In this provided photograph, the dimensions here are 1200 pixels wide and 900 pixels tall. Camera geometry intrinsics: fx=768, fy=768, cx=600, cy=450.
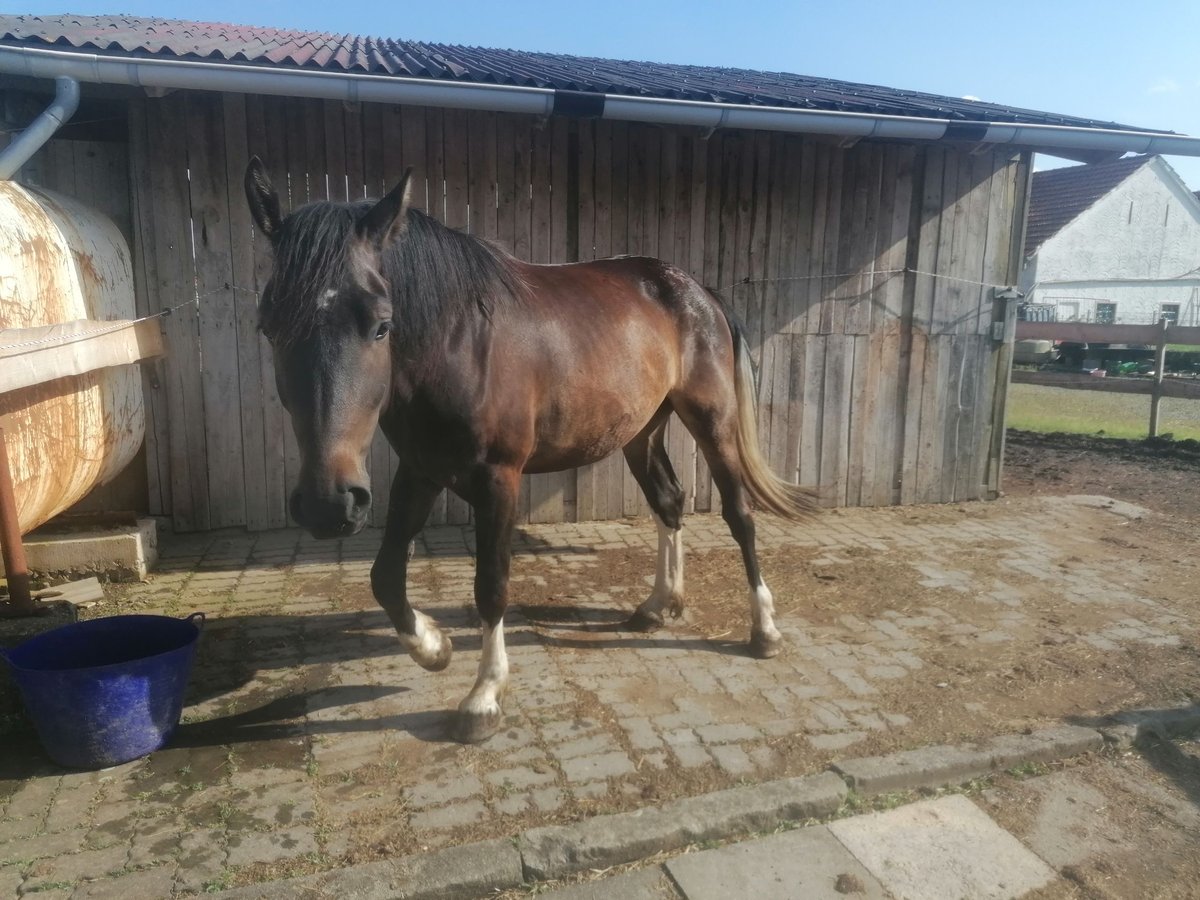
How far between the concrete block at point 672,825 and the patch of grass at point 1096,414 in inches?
316

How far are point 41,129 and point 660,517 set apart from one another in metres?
3.90

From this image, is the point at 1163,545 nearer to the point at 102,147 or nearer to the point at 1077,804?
the point at 1077,804

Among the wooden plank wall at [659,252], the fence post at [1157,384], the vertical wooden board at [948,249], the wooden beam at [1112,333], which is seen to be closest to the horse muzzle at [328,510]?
the wooden plank wall at [659,252]

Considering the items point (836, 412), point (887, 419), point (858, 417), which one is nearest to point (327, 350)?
point (836, 412)

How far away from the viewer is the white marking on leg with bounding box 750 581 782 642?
12.7ft

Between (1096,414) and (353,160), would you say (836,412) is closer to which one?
(353,160)

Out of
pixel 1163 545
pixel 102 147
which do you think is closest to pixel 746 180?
pixel 1163 545

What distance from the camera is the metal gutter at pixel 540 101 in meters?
4.23

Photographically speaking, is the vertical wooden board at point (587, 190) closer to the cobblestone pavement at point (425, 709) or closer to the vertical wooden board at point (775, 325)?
the vertical wooden board at point (775, 325)

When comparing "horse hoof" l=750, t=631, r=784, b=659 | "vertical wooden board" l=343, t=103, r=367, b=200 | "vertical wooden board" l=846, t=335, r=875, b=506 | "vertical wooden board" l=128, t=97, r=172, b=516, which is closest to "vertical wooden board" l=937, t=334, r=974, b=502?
"vertical wooden board" l=846, t=335, r=875, b=506

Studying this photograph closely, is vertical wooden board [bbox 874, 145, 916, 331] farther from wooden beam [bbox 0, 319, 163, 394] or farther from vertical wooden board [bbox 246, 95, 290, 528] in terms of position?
wooden beam [bbox 0, 319, 163, 394]

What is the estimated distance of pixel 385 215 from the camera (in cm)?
262

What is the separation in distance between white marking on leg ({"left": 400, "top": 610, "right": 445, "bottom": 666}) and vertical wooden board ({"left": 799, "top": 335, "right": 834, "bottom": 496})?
14.2 ft

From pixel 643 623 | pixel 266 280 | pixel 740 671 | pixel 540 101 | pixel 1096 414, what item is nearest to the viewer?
pixel 740 671
